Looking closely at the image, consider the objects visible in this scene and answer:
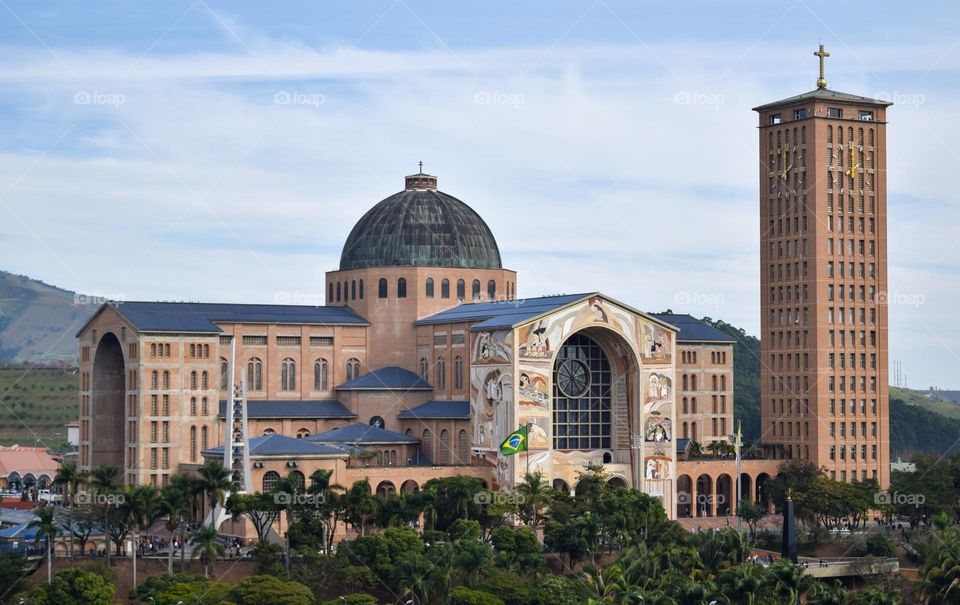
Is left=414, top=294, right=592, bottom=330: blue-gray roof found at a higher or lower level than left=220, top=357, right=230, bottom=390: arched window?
higher

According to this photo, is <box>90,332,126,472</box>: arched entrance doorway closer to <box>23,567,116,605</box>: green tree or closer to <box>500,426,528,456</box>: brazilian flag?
<box>500,426,528,456</box>: brazilian flag

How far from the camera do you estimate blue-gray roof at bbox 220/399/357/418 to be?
349ft

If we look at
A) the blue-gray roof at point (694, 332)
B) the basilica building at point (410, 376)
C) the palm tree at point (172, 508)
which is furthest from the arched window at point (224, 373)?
the blue-gray roof at point (694, 332)

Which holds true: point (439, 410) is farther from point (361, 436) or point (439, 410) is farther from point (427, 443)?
point (361, 436)

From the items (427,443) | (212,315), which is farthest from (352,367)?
(212,315)

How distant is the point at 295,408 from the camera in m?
108

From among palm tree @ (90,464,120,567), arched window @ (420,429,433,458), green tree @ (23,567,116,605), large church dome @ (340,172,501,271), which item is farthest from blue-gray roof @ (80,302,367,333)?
green tree @ (23,567,116,605)

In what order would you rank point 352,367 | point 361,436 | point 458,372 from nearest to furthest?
point 361,436, point 458,372, point 352,367

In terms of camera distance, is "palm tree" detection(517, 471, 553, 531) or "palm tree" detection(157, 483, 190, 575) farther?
"palm tree" detection(517, 471, 553, 531)

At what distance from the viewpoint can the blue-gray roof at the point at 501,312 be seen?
101562mm

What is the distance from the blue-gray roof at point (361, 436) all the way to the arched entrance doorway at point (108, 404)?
13.0 meters

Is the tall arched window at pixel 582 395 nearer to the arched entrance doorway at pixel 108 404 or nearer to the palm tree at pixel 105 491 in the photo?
the arched entrance doorway at pixel 108 404

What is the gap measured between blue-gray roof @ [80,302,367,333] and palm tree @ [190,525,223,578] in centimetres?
2302

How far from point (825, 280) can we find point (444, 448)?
93.7 ft
